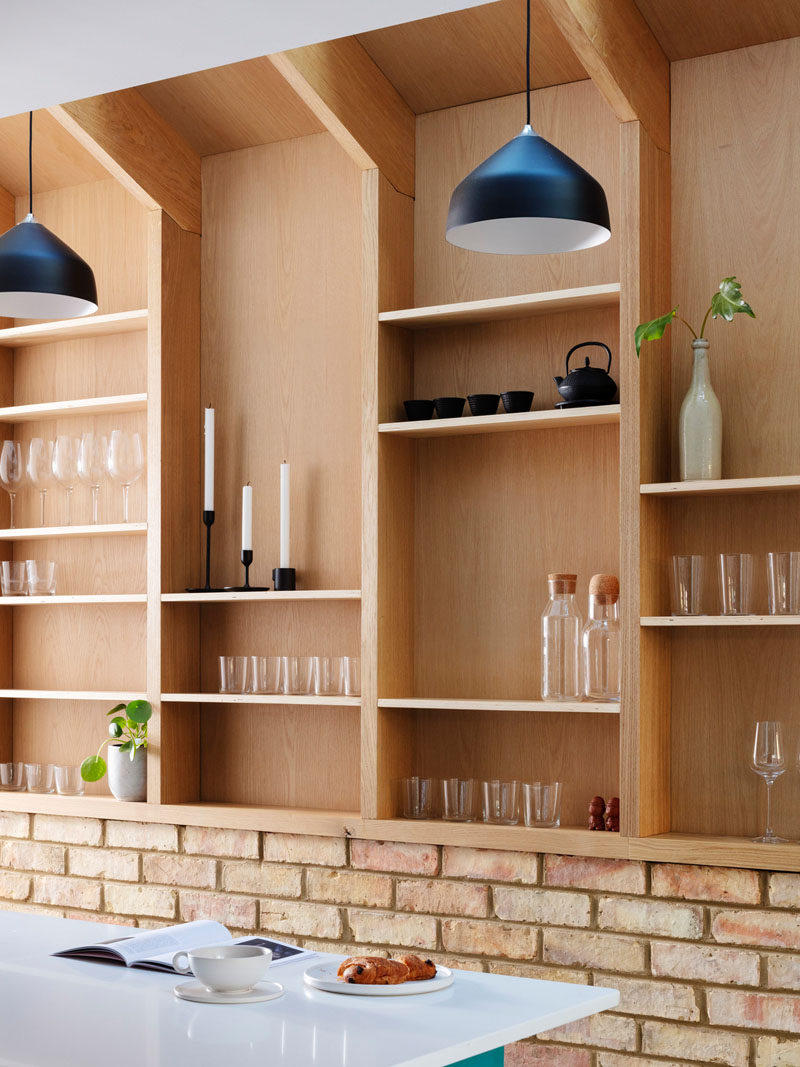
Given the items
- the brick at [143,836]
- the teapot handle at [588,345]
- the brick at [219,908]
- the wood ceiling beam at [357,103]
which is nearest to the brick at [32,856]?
the brick at [143,836]

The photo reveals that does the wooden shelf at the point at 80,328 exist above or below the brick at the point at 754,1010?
above

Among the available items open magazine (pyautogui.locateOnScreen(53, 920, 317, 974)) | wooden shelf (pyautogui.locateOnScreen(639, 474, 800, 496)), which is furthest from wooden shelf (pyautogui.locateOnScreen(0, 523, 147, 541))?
open magazine (pyautogui.locateOnScreen(53, 920, 317, 974))

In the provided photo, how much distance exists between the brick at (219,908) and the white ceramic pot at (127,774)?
339 millimetres

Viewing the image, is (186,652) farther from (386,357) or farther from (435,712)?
(386,357)

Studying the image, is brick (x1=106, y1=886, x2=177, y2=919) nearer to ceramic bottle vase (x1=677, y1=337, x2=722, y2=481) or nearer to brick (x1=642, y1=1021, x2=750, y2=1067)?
brick (x1=642, y1=1021, x2=750, y2=1067)

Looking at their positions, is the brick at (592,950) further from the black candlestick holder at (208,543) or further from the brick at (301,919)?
the black candlestick holder at (208,543)

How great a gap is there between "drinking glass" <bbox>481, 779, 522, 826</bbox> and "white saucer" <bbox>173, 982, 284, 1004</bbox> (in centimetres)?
139

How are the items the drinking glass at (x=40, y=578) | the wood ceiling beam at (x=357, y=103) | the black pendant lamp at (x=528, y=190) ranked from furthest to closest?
1. the drinking glass at (x=40, y=578)
2. the wood ceiling beam at (x=357, y=103)
3. the black pendant lamp at (x=528, y=190)

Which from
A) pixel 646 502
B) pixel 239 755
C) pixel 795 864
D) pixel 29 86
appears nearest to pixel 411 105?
pixel 646 502

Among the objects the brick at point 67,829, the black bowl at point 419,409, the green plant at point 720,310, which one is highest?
the green plant at point 720,310

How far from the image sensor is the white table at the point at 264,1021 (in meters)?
1.67

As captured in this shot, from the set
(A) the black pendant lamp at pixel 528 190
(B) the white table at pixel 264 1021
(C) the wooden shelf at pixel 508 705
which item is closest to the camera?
(B) the white table at pixel 264 1021

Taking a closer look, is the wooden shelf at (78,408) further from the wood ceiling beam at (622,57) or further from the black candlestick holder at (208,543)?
the wood ceiling beam at (622,57)

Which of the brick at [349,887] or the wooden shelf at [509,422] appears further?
the brick at [349,887]
